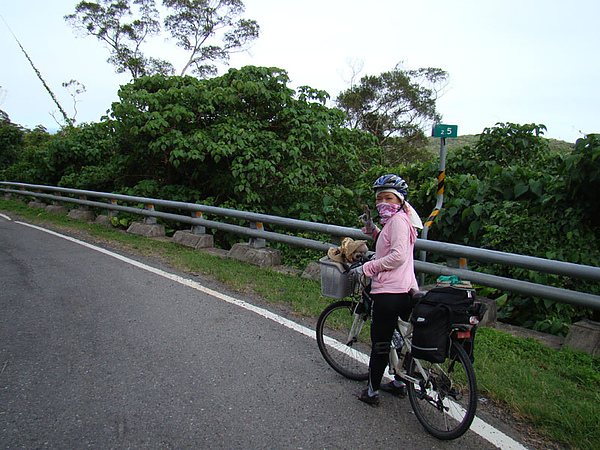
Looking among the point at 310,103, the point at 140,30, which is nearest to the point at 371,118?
the point at 140,30

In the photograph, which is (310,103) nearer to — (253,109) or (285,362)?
(253,109)

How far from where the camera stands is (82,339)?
423 cm

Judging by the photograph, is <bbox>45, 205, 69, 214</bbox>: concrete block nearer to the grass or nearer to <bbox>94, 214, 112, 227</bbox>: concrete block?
<bbox>94, 214, 112, 227</bbox>: concrete block

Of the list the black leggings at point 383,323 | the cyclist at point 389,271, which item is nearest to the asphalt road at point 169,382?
the black leggings at point 383,323

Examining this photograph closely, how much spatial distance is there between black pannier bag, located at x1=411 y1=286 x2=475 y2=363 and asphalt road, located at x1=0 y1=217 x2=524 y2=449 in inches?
24.6

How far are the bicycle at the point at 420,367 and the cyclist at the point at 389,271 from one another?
0.12 m

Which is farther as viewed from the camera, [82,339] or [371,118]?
[371,118]

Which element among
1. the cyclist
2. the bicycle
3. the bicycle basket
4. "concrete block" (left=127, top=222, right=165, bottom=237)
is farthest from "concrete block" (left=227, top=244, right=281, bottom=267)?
the cyclist

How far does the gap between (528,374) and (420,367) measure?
1.26 m

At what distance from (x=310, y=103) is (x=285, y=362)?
8717mm

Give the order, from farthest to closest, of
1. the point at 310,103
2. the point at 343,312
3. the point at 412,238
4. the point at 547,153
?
the point at 310,103, the point at 547,153, the point at 343,312, the point at 412,238

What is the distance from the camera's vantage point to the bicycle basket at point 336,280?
3492mm

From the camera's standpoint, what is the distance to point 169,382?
3.49 meters

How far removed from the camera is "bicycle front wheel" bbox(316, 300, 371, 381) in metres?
3.77
